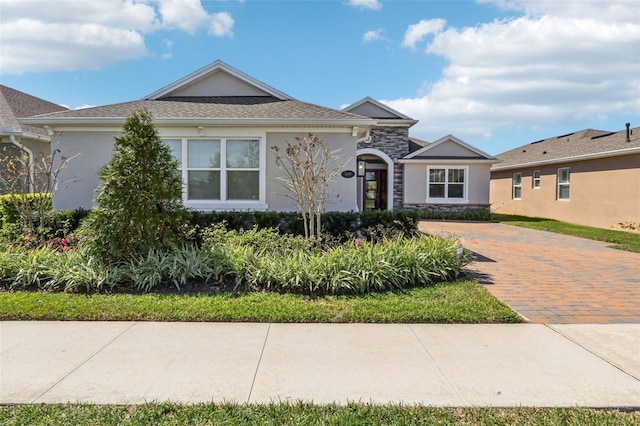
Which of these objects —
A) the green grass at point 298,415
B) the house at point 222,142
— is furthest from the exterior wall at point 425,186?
the green grass at point 298,415

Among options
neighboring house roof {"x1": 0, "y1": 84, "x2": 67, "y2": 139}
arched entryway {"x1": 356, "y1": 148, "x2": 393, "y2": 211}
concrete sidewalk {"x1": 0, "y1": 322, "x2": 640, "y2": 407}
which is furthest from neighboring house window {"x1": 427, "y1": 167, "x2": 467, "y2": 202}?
neighboring house roof {"x1": 0, "y1": 84, "x2": 67, "y2": 139}

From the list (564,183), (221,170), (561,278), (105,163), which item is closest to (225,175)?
(221,170)

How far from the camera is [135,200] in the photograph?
6.56 m

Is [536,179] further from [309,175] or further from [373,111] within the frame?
[309,175]

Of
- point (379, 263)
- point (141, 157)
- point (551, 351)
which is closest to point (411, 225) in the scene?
point (379, 263)

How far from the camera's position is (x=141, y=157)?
6.76m

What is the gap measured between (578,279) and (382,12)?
25.2 feet

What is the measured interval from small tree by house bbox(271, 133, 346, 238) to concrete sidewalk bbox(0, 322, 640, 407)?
12.3 ft

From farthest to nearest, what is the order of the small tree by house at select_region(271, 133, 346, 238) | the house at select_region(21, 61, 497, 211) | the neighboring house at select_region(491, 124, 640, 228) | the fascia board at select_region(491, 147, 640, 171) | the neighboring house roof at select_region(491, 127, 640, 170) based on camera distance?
the neighboring house roof at select_region(491, 127, 640, 170), the neighboring house at select_region(491, 124, 640, 228), the fascia board at select_region(491, 147, 640, 171), the house at select_region(21, 61, 497, 211), the small tree by house at select_region(271, 133, 346, 238)

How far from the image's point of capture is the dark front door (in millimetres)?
21031

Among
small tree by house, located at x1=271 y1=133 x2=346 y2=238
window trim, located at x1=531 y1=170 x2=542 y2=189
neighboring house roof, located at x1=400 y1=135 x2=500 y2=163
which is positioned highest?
neighboring house roof, located at x1=400 y1=135 x2=500 y2=163

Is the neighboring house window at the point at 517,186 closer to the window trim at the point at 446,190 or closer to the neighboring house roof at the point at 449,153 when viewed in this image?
the neighboring house roof at the point at 449,153

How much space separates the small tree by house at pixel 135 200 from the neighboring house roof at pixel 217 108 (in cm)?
299

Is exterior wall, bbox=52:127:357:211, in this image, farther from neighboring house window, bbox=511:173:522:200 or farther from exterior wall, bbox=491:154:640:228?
neighboring house window, bbox=511:173:522:200
